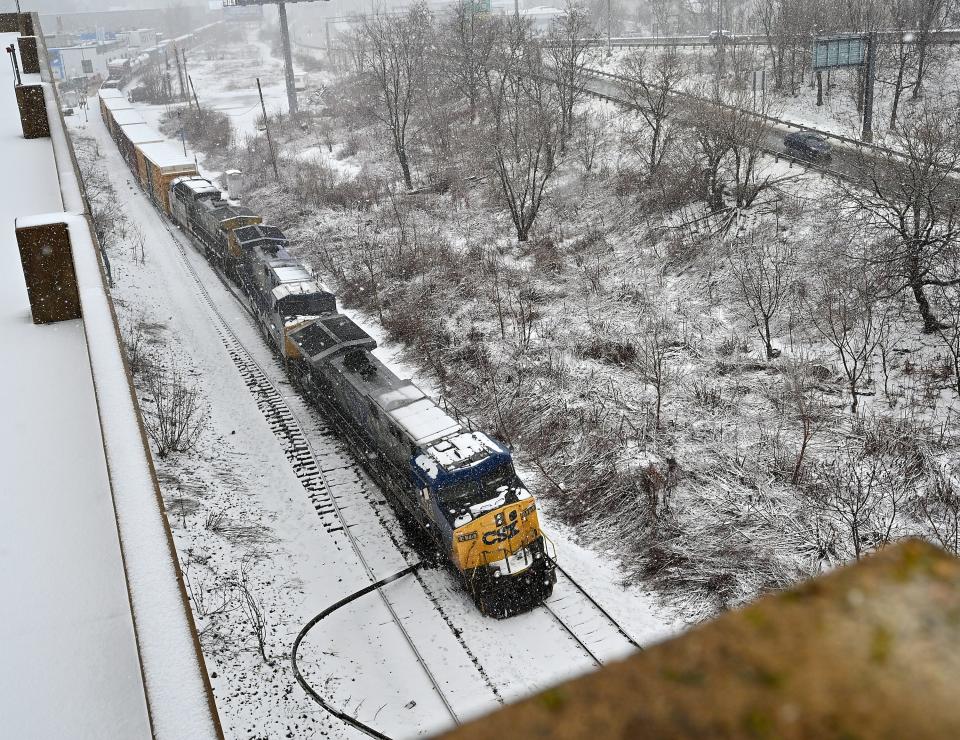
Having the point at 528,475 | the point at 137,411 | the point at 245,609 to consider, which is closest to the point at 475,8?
the point at 528,475

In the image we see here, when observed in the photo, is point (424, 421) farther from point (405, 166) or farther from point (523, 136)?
point (405, 166)

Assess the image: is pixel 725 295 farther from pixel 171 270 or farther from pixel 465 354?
pixel 171 270

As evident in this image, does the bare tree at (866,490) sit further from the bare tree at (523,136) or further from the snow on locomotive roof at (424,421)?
the bare tree at (523,136)

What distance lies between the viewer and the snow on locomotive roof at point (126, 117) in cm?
5782

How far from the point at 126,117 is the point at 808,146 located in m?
51.7

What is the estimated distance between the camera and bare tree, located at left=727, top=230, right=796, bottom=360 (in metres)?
22.0

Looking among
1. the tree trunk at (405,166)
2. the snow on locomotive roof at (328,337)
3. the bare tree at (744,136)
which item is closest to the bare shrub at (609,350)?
the snow on locomotive roof at (328,337)

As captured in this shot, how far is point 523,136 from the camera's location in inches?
1401

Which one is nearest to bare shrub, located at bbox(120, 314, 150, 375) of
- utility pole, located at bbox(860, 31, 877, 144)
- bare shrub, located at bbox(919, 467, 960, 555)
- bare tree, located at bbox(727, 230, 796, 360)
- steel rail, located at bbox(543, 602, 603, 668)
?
steel rail, located at bbox(543, 602, 603, 668)

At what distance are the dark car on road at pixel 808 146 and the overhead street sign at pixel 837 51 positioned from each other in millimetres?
3036

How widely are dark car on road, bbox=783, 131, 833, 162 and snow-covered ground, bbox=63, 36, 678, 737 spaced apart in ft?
69.4

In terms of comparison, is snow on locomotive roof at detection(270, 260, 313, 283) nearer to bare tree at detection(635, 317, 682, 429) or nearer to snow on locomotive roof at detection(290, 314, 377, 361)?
snow on locomotive roof at detection(290, 314, 377, 361)

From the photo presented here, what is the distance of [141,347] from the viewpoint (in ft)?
84.5

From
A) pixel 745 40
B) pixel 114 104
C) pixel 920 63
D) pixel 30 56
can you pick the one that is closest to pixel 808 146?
pixel 920 63
